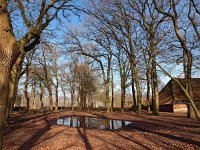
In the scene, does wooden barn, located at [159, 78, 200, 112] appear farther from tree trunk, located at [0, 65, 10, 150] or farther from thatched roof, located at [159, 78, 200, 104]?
tree trunk, located at [0, 65, 10, 150]

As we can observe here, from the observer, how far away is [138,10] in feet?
80.2

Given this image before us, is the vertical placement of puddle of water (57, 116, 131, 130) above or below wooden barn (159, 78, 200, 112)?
below

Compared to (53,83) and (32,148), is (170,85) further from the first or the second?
(32,148)

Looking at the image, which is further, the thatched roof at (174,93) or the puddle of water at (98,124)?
the thatched roof at (174,93)

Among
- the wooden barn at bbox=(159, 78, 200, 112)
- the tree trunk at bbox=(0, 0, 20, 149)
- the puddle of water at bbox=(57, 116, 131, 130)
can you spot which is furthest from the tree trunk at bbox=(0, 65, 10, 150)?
the wooden barn at bbox=(159, 78, 200, 112)

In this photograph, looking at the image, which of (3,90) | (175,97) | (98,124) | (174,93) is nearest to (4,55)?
(3,90)

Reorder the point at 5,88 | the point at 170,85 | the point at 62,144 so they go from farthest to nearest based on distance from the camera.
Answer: the point at 170,85, the point at 62,144, the point at 5,88

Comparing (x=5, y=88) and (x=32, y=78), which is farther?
(x=32, y=78)

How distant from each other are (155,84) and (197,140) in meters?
16.0

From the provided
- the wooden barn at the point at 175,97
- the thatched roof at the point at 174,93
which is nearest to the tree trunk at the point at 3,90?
the wooden barn at the point at 175,97

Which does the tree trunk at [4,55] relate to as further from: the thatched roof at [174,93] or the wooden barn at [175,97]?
the thatched roof at [174,93]

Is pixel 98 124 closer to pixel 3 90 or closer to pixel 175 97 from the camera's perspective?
pixel 3 90

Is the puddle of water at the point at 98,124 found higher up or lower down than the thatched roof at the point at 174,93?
lower down

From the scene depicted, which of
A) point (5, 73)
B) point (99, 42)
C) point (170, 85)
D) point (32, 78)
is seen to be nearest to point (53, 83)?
point (32, 78)
